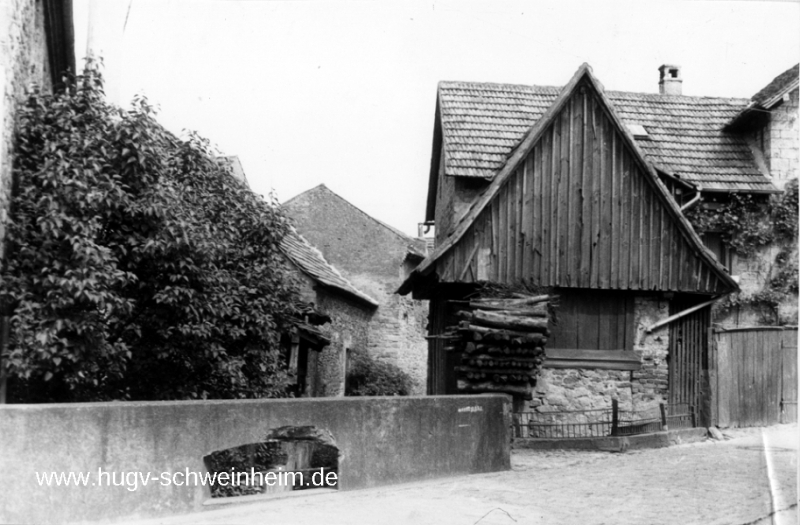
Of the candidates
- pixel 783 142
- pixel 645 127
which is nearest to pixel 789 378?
pixel 783 142

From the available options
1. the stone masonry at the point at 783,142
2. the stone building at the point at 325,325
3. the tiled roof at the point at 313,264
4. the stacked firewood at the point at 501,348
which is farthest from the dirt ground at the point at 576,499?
the tiled roof at the point at 313,264

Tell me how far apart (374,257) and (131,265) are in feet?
55.0

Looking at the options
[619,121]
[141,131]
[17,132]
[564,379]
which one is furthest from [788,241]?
[17,132]

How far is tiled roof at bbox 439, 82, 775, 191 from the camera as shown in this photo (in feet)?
57.7

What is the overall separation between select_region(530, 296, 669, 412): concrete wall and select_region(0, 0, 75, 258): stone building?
9.20 metres

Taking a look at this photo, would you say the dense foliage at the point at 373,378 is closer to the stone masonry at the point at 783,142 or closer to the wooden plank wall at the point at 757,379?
the wooden plank wall at the point at 757,379

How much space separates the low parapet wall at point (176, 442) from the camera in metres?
6.67

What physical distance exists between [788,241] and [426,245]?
1334 cm

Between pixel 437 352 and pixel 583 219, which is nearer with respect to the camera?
pixel 583 219

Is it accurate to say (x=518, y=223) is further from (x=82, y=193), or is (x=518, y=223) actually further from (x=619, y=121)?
(x=82, y=193)

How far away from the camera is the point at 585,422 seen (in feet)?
49.4

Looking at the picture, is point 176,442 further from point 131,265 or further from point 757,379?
point 757,379

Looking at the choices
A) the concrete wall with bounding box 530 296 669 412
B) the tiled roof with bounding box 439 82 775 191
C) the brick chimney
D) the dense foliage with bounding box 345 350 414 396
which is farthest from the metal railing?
the dense foliage with bounding box 345 350 414 396

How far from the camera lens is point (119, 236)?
10047 millimetres
